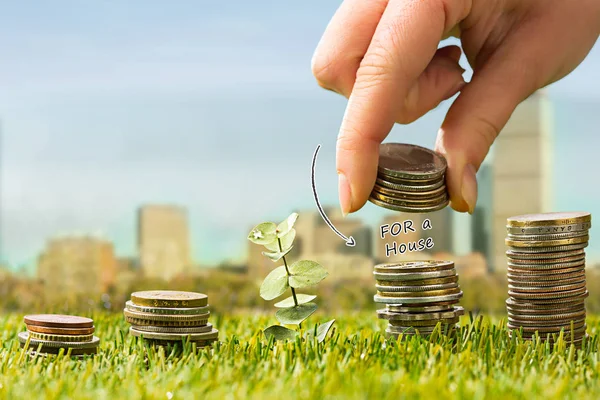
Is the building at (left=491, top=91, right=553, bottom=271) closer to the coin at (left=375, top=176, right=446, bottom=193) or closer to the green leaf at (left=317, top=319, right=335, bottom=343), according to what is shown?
the coin at (left=375, top=176, right=446, bottom=193)

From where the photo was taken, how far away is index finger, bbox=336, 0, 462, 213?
296 centimetres

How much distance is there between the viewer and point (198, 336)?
9.74 ft

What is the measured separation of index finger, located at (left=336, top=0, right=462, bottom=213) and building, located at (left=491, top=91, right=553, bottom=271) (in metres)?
6.84

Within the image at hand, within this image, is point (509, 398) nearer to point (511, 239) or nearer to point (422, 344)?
point (422, 344)

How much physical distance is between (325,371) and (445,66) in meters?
1.91

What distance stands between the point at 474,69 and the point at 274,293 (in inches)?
68.0

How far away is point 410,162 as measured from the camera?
3.31m

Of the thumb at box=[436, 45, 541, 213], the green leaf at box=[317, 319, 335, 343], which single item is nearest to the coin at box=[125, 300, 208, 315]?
the green leaf at box=[317, 319, 335, 343]

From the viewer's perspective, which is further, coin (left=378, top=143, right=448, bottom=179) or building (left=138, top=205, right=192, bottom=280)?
building (left=138, top=205, right=192, bottom=280)

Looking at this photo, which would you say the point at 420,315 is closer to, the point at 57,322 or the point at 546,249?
the point at 546,249

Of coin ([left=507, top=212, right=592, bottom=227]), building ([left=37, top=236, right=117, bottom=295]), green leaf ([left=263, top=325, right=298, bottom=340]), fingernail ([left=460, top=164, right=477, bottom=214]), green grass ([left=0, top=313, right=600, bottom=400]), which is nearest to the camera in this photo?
green grass ([left=0, top=313, right=600, bottom=400])

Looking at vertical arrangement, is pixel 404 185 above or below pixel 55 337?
above

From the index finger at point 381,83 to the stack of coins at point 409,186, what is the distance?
10cm

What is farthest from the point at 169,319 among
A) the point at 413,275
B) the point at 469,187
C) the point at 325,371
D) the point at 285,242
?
the point at 469,187
